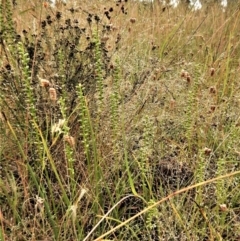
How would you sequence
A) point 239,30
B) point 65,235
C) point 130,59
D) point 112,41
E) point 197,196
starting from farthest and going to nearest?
point 239,30 → point 130,59 → point 112,41 → point 197,196 → point 65,235

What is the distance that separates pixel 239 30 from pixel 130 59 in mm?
1315

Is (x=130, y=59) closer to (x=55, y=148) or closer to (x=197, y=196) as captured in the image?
(x=55, y=148)

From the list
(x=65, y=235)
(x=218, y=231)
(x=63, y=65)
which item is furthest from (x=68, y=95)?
(x=218, y=231)

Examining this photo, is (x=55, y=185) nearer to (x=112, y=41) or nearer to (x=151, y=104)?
(x=151, y=104)

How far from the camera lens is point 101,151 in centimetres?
131

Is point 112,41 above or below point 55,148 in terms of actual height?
above

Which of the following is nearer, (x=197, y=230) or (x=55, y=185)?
(x=197, y=230)

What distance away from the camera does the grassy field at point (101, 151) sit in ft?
3.49

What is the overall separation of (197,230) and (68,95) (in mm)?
629

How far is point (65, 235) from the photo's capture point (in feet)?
3.31

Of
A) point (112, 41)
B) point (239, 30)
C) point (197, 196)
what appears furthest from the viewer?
point (239, 30)

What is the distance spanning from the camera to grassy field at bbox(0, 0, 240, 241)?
106cm

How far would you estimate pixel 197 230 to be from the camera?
1063 millimetres

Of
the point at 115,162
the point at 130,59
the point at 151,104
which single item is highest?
the point at 130,59
